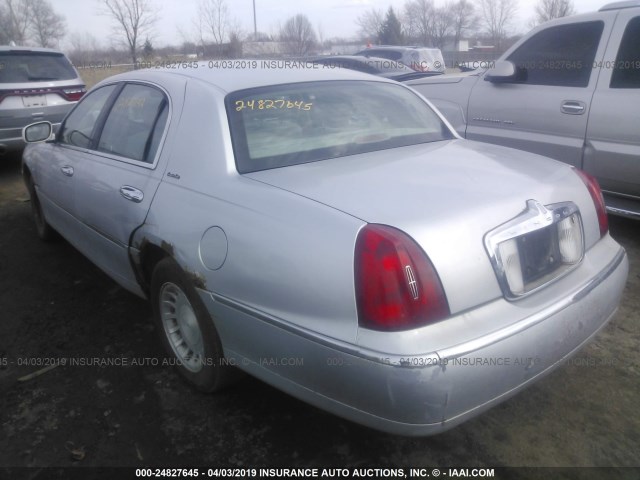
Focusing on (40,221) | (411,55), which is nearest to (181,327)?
(40,221)

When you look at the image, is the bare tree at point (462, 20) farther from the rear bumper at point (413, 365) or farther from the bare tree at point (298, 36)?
the rear bumper at point (413, 365)

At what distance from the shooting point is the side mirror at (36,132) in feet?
13.9

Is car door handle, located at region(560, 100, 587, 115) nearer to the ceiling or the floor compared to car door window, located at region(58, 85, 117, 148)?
nearer to the floor

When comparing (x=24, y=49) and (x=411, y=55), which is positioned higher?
(x=24, y=49)

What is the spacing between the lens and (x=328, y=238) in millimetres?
1934

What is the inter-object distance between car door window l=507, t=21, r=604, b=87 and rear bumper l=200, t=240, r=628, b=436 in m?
2.81

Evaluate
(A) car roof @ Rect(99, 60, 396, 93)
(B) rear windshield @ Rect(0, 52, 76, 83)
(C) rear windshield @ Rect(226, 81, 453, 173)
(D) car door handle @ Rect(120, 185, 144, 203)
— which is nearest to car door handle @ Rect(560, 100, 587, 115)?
(C) rear windshield @ Rect(226, 81, 453, 173)

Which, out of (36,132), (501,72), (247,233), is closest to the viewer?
(247,233)

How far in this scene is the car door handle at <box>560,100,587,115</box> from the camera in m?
4.30

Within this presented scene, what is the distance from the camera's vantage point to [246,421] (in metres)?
2.56

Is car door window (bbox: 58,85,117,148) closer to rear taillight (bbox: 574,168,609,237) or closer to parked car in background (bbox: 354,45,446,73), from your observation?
rear taillight (bbox: 574,168,609,237)

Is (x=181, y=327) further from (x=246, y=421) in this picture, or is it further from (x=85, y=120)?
(x=85, y=120)

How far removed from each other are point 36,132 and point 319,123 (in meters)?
2.64

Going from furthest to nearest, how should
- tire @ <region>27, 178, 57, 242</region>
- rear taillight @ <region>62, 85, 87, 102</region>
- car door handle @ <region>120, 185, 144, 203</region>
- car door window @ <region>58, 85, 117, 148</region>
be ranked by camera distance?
rear taillight @ <region>62, 85, 87, 102</region>, tire @ <region>27, 178, 57, 242</region>, car door window @ <region>58, 85, 117, 148</region>, car door handle @ <region>120, 185, 144, 203</region>
